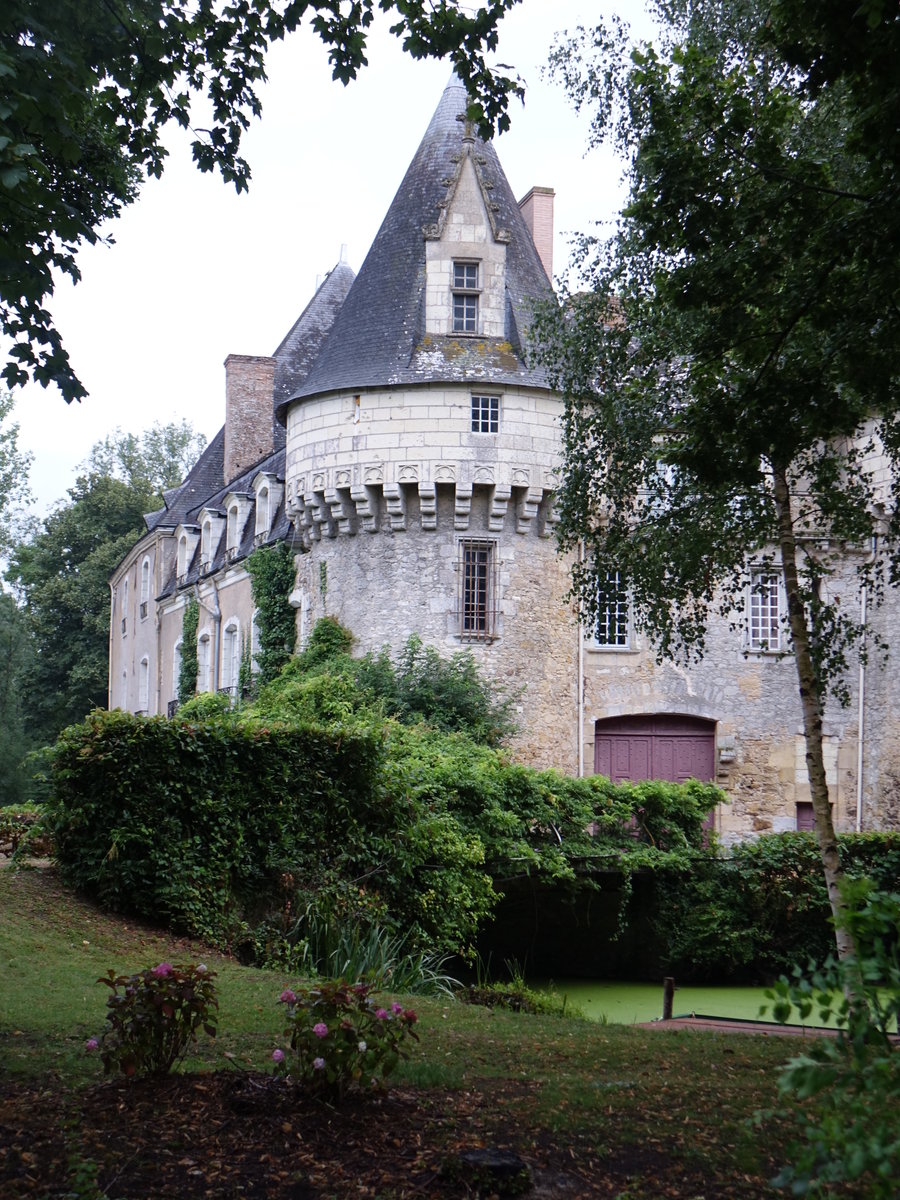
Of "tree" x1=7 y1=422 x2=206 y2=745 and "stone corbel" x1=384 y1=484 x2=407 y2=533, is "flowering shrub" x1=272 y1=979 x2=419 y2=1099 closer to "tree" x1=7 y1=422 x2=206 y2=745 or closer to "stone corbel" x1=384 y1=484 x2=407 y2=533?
"stone corbel" x1=384 y1=484 x2=407 y2=533

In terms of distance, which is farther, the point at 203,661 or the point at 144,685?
the point at 144,685

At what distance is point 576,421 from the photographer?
14344mm

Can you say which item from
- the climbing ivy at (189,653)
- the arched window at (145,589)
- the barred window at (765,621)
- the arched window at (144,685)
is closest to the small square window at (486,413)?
the barred window at (765,621)

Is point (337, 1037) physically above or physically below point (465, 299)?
below

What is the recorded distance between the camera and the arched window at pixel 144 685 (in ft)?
121

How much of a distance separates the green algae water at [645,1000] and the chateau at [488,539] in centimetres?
474

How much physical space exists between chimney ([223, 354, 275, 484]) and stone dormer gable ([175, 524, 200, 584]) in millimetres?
1818

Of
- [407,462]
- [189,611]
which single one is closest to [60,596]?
[189,611]

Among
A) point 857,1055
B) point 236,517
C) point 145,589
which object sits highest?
point 236,517

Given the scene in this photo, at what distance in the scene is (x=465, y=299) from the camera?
22.7 m

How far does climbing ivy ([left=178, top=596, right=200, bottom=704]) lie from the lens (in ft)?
104

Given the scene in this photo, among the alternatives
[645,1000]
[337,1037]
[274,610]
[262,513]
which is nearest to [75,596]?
[262,513]

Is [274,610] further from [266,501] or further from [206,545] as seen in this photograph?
[206,545]

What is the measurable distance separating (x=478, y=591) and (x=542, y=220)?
31.3ft
